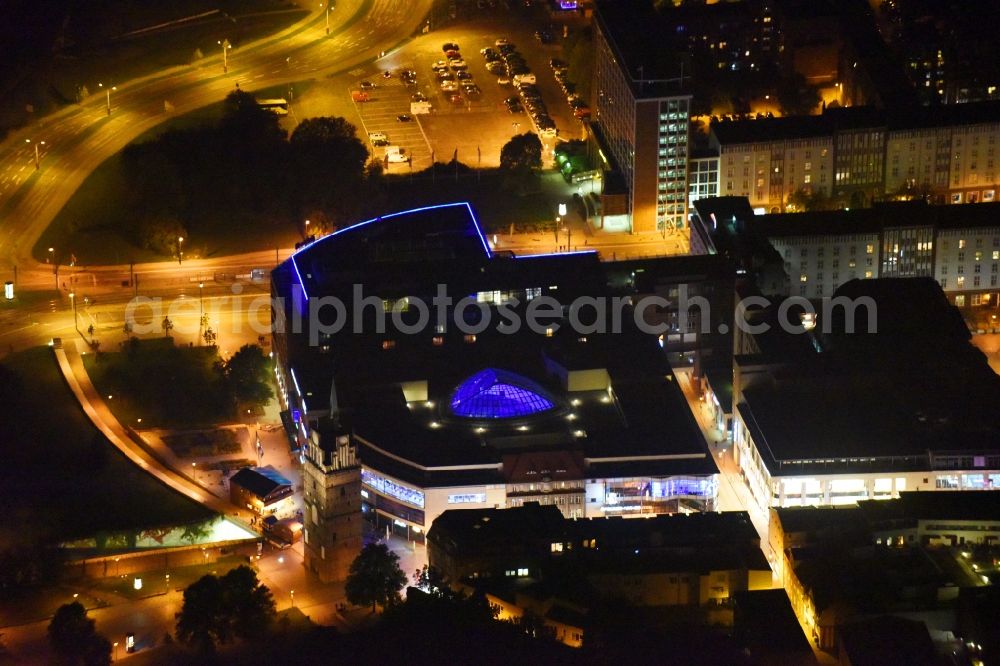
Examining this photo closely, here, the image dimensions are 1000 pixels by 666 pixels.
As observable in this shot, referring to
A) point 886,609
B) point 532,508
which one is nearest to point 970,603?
point 886,609

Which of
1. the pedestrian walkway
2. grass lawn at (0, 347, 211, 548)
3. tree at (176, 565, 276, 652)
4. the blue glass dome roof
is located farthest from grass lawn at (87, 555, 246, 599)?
the blue glass dome roof

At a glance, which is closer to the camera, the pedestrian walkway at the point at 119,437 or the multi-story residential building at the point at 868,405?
the multi-story residential building at the point at 868,405

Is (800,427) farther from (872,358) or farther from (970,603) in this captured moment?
(970,603)

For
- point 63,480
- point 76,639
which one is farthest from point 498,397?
point 76,639

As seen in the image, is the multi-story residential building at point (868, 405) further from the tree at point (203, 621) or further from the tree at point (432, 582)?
the tree at point (203, 621)

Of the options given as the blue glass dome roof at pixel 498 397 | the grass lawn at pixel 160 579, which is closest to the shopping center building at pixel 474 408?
the blue glass dome roof at pixel 498 397

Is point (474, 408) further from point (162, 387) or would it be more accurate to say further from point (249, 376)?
point (162, 387)
